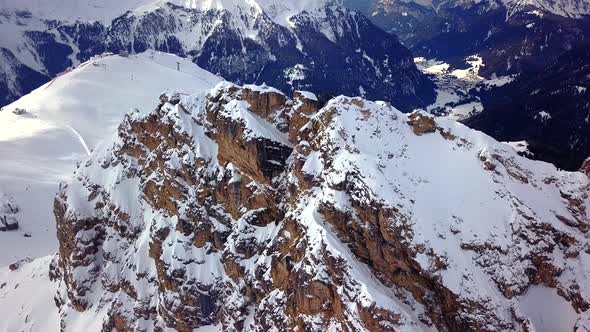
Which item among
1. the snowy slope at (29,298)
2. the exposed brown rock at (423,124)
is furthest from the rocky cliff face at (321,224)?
the snowy slope at (29,298)

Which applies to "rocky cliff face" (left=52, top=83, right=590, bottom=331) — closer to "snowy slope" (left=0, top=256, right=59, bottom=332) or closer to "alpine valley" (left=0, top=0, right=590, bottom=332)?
"alpine valley" (left=0, top=0, right=590, bottom=332)

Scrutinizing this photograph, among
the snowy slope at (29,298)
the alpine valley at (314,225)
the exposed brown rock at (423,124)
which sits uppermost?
the exposed brown rock at (423,124)

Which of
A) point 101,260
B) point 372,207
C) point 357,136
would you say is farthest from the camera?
point 101,260

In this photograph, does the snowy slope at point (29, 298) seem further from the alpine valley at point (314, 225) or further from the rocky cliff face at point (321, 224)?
the rocky cliff face at point (321, 224)

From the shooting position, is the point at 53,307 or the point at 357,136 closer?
the point at 357,136

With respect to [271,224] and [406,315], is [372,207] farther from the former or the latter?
[271,224]

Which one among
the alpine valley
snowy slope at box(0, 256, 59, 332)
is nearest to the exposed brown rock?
the alpine valley

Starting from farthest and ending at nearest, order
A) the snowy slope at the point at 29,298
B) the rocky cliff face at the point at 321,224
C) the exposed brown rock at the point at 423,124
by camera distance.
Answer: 1. the snowy slope at the point at 29,298
2. the exposed brown rock at the point at 423,124
3. the rocky cliff face at the point at 321,224

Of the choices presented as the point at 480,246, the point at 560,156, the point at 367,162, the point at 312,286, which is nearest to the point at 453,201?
the point at 480,246
